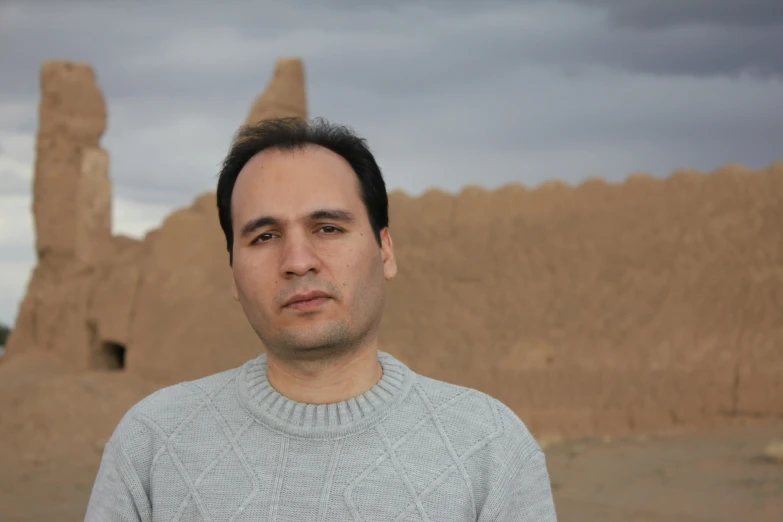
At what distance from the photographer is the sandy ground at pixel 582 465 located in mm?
7711

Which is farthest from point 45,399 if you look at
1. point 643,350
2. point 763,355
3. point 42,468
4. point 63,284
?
point 763,355

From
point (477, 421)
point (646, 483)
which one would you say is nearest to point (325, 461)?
point (477, 421)

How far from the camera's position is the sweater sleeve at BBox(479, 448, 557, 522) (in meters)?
1.88

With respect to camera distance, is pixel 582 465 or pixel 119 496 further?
pixel 582 465

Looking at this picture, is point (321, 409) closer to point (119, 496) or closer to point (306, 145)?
point (119, 496)

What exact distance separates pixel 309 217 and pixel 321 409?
444 millimetres

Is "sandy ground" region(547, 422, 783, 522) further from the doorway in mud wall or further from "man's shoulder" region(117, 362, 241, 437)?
the doorway in mud wall

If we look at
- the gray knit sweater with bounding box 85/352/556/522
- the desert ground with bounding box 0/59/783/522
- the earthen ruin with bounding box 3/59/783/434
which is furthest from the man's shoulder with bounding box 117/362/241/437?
the earthen ruin with bounding box 3/59/783/434

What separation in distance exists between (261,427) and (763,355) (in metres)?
9.77

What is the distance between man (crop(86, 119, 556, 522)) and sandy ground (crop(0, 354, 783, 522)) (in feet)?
19.2

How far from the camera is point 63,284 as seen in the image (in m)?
17.7

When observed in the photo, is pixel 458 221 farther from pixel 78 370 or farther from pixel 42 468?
pixel 78 370

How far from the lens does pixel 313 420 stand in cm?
200

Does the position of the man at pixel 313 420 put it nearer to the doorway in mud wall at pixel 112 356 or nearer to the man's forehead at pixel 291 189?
the man's forehead at pixel 291 189
